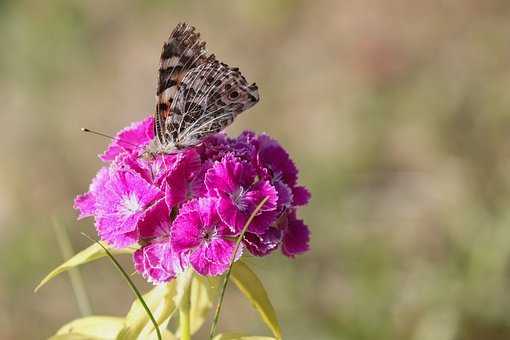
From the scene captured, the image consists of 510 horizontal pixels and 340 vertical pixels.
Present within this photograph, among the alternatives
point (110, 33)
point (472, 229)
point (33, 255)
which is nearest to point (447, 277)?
point (472, 229)

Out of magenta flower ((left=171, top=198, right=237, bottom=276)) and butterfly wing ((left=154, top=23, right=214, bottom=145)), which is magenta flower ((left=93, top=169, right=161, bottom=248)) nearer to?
magenta flower ((left=171, top=198, right=237, bottom=276))

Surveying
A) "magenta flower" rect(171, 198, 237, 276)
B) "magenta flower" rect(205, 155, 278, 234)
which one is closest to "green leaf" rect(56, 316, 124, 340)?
"magenta flower" rect(171, 198, 237, 276)

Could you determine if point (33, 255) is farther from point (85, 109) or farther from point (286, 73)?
point (286, 73)

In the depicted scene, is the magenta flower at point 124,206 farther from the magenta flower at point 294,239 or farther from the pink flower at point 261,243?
the magenta flower at point 294,239

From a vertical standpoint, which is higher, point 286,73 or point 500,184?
point 286,73

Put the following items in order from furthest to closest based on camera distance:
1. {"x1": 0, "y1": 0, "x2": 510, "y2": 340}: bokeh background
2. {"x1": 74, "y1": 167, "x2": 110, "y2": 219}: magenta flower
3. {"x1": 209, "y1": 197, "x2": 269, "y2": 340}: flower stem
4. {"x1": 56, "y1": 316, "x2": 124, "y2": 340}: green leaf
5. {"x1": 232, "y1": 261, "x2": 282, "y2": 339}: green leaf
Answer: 1. {"x1": 0, "y1": 0, "x2": 510, "y2": 340}: bokeh background
2. {"x1": 56, "y1": 316, "x2": 124, "y2": 340}: green leaf
3. {"x1": 74, "y1": 167, "x2": 110, "y2": 219}: magenta flower
4. {"x1": 232, "y1": 261, "x2": 282, "y2": 339}: green leaf
5. {"x1": 209, "y1": 197, "x2": 269, "y2": 340}: flower stem

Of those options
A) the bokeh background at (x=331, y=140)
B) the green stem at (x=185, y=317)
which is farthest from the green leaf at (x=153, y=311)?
the bokeh background at (x=331, y=140)
